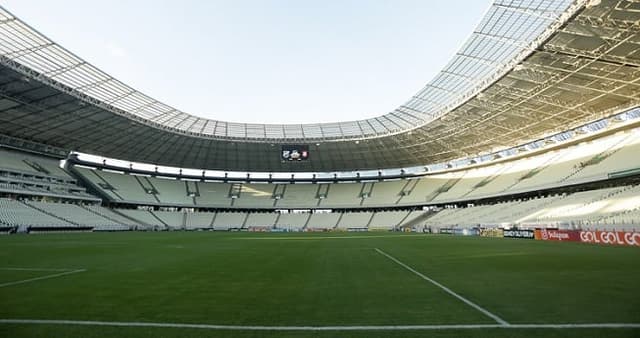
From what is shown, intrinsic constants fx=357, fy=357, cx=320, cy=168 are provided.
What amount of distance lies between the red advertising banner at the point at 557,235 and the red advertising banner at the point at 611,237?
0.73 metres

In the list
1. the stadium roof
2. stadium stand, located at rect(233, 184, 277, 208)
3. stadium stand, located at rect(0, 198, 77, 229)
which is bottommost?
stadium stand, located at rect(0, 198, 77, 229)

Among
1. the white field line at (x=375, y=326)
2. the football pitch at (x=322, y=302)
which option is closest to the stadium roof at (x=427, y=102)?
the football pitch at (x=322, y=302)

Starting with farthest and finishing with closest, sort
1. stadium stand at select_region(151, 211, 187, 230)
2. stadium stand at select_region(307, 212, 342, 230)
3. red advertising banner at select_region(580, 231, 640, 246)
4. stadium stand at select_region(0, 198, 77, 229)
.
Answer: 1. stadium stand at select_region(307, 212, 342, 230)
2. stadium stand at select_region(151, 211, 187, 230)
3. stadium stand at select_region(0, 198, 77, 229)
4. red advertising banner at select_region(580, 231, 640, 246)

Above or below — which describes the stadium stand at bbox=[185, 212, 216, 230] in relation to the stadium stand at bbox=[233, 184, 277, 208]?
below

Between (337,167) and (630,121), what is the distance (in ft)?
167

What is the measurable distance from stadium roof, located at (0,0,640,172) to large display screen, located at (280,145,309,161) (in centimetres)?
243

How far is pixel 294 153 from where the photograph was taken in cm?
6241

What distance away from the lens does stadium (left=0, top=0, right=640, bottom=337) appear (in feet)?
22.6

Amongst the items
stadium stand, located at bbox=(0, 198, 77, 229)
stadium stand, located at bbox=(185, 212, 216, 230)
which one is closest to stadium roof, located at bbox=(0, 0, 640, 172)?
stadium stand, located at bbox=(0, 198, 77, 229)

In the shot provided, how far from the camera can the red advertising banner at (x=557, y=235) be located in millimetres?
31064

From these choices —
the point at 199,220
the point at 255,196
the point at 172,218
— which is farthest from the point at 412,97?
the point at 172,218

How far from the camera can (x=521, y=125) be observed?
48.2 metres

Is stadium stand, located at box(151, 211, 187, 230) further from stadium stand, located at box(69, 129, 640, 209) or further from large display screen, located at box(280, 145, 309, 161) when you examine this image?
large display screen, located at box(280, 145, 309, 161)

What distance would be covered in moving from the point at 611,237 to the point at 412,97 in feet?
93.6
